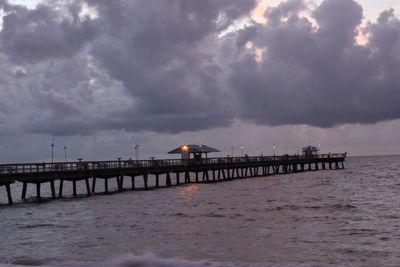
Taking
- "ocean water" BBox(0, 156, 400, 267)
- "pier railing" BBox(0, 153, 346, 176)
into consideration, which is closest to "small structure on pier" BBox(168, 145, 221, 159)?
"pier railing" BBox(0, 153, 346, 176)

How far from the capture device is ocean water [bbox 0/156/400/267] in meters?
17.8

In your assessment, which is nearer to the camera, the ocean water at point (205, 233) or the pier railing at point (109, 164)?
the ocean water at point (205, 233)

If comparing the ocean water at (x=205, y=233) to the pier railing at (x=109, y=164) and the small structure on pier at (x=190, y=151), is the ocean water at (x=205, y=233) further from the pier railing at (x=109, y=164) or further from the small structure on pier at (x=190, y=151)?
the small structure on pier at (x=190, y=151)

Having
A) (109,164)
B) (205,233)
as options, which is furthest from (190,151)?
(205,233)

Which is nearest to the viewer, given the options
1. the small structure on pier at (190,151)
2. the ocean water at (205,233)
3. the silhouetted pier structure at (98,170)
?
the ocean water at (205,233)

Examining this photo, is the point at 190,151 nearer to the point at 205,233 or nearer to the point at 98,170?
the point at 98,170

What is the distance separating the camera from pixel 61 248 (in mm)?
20688

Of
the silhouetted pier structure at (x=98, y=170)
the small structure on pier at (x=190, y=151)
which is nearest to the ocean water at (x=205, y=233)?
the silhouetted pier structure at (x=98, y=170)

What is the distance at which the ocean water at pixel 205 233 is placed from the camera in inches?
702

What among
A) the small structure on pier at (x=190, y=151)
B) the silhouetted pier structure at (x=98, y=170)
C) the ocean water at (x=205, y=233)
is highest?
the small structure on pier at (x=190, y=151)

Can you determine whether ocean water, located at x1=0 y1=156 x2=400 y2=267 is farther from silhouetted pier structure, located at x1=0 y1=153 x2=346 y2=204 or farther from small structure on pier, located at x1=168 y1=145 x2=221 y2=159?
small structure on pier, located at x1=168 y1=145 x2=221 y2=159

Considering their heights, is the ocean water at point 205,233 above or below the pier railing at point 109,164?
below

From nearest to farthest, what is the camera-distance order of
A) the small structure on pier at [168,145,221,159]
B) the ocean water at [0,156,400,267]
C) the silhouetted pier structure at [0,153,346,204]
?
the ocean water at [0,156,400,267]
the silhouetted pier structure at [0,153,346,204]
the small structure on pier at [168,145,221,159]

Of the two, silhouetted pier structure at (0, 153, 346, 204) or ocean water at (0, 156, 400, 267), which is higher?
silhouetted pier structure at (0, 153, 346, 204)
